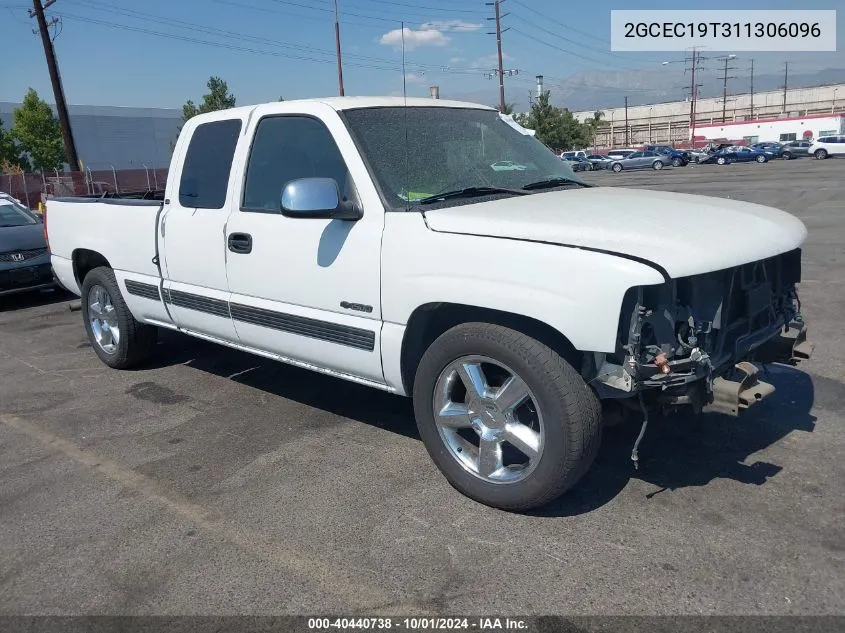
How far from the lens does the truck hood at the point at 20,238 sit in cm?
932

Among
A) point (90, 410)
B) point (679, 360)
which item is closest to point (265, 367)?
point (90, 410)

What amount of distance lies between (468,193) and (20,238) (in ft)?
25.9

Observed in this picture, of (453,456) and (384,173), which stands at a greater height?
(384,173)

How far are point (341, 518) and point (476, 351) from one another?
1.03 meters

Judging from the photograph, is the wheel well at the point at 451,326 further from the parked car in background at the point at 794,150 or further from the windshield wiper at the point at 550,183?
the parked car in background at the point at 794,150

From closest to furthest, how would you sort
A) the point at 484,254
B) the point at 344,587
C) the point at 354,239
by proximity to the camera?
the point at 344,587, the point at 484,254, the point at 354,239

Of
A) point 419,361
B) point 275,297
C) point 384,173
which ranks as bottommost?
point 419,361

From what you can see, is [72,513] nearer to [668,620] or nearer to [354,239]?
[354,239]

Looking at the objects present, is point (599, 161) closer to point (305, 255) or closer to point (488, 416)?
point (305, 255)

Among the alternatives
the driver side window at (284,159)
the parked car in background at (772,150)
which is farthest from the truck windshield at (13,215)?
the parked car in background at (772,150)

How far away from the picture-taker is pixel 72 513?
364cm

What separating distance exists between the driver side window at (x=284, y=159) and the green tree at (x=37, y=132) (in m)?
Answer: 47.4

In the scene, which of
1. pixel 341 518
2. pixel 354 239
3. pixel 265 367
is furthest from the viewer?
pixel 265 367

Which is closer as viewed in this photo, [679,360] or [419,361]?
[679,360]
